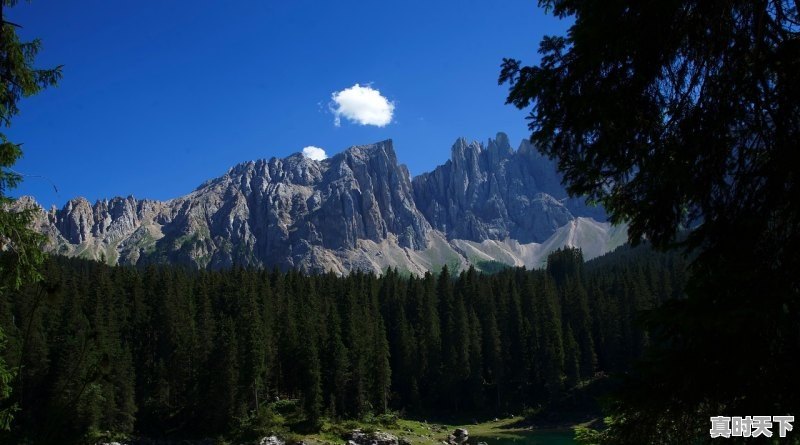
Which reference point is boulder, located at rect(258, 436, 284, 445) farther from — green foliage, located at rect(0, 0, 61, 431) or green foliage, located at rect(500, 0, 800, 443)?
green foliage, located at rect(500, 0, 800, 443)

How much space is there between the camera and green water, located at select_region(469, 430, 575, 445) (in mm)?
59562

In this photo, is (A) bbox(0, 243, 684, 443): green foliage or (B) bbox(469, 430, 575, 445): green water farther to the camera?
(A) bbox(0, 243, 684, 443): green foliage

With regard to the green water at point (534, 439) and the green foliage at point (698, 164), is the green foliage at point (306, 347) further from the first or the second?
the green foliage at point (698, 164)

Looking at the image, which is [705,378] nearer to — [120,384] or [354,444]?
[354,444]

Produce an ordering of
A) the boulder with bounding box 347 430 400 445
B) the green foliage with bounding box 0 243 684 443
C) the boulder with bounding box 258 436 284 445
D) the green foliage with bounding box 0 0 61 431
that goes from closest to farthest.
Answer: the green foliage with bounding box 0 0 61 431, the boulder with bounding box 258 436 284 445, the boulder with bounding box 347 430 400 445, the green foliage with bounding box 0 243 684 443

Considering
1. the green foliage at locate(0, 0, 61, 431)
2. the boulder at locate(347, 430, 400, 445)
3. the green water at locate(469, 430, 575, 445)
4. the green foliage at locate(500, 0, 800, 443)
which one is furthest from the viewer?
the green water at locate(469, 430, 575, 445)

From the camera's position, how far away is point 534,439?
208 ft

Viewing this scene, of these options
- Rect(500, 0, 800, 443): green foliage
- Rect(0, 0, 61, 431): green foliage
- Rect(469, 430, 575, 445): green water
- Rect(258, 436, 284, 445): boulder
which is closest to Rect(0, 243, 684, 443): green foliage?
Rect(258, 436, 284, 445): boulder

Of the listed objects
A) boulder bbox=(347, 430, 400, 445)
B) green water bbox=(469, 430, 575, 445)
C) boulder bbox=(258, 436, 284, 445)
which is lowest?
green water bbox=(469, 430, 575, 445)

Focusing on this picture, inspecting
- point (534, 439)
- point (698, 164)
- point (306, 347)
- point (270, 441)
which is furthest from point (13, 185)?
point (534, 439)

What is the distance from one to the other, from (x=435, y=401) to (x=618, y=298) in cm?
3877

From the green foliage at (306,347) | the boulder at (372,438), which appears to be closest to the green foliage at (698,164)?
the green foliage at (306,347)

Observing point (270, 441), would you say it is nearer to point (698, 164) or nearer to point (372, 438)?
point (372, 438)

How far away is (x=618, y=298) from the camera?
327 ft
